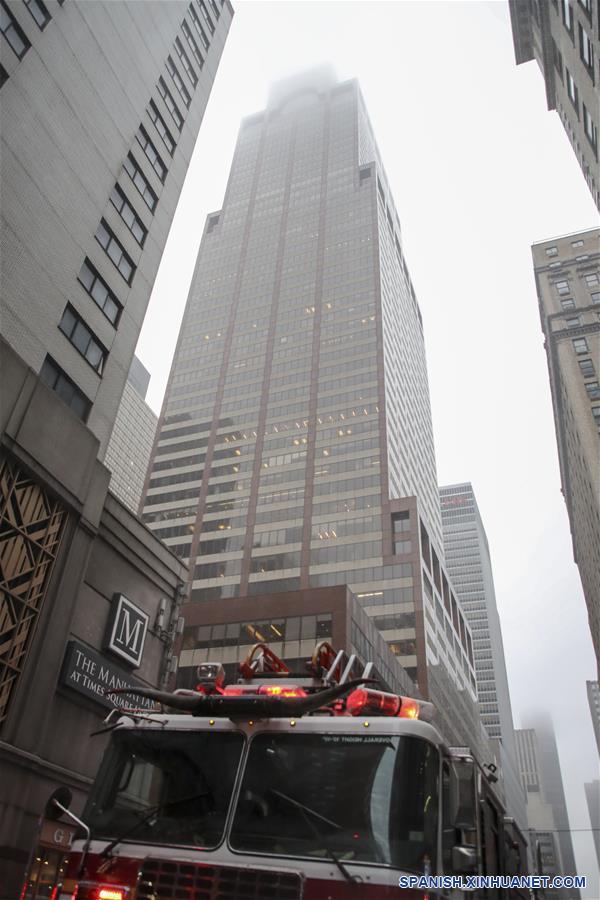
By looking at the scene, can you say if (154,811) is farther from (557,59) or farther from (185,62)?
(557,59)

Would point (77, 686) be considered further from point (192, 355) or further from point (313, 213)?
point (313, 213)

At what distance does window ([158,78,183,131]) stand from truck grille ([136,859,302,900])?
3587 centimetres

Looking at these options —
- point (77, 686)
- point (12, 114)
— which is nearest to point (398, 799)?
point (77, 686)

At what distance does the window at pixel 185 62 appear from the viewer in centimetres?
3566

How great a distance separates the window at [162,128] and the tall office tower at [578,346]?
177 feet

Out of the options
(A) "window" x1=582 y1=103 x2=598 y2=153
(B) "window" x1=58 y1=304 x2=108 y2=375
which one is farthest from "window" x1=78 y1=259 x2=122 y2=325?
(A) "window" x1=582 y1=103 x2=598 y2=153

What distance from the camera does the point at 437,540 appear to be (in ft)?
372

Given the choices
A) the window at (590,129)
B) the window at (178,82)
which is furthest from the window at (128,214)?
the window at (590,129)

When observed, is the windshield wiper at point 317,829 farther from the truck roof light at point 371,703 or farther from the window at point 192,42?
the window at point 192,42

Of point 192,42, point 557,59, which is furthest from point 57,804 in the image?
point 557,59

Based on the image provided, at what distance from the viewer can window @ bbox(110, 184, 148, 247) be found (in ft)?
90.7

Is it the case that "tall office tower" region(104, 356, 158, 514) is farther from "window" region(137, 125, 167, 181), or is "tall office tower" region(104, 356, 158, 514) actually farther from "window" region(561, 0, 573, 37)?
"window" region(561, 0, 573, 37)

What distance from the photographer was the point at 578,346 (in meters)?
81.6

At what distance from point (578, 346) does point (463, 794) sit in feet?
277
